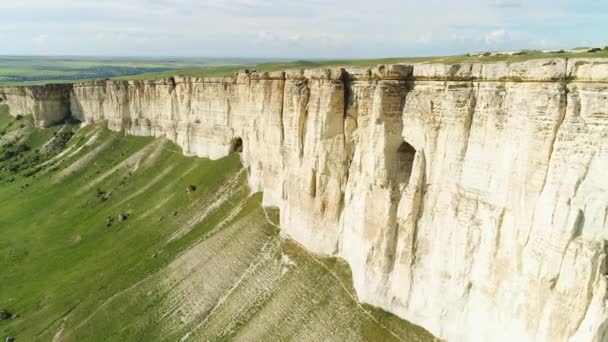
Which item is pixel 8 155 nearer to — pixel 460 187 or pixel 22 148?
pixel 22 148

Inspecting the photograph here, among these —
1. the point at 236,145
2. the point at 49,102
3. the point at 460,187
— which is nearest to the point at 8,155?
the point at 49,102

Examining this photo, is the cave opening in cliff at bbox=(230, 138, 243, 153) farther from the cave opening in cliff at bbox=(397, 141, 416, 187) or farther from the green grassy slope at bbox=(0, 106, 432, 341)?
the cave opening in cliff at bbox=(397, 141, 416, 187)

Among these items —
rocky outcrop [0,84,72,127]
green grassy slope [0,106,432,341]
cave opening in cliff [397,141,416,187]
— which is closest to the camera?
cave opening in cliff [397,141,416,187]

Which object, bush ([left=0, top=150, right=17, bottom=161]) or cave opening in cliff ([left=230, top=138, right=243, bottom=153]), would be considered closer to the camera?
cave opening in cliff ([left=230, top=138, right=243, bottom=153])

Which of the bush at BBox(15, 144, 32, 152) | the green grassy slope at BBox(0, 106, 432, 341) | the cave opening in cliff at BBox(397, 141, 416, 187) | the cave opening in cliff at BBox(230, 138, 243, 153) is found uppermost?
the cave opening in cliff at BBox(397, 141, 416, 187)

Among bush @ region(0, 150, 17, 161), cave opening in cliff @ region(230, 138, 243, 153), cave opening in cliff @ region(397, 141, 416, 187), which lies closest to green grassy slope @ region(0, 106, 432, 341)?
cave opening in cliff @ region(230, 138, 243, 153)

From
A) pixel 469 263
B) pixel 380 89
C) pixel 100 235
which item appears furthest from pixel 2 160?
pixel 469 263

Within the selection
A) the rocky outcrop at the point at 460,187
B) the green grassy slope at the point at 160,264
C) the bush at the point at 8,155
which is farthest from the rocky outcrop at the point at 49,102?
the rocky outcrop at the point at 460,187
